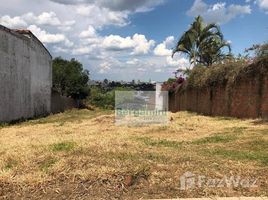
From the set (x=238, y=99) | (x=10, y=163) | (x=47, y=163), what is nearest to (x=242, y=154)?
(x=47, y=163)

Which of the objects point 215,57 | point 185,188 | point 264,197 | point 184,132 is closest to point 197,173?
point 185,188

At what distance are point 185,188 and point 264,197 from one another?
1.00 meters

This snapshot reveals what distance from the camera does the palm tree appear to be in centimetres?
3092

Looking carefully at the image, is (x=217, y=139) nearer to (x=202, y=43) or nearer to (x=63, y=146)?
(x=63, y=146)

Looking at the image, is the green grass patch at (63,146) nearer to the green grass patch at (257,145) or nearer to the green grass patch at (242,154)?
the green grass patch at (242,154)

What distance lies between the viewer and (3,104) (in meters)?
19.8

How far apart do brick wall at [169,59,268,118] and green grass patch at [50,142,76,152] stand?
809 cm

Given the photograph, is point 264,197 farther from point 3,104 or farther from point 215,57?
point 215,57

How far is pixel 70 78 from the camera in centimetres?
4859

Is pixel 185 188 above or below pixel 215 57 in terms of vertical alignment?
below

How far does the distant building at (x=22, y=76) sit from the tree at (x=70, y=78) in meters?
15.6

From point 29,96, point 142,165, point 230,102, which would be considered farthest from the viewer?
point 29,96

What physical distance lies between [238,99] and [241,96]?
31cm

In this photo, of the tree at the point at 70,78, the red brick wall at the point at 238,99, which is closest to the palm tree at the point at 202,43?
the red brick wall at the point at 238,99
